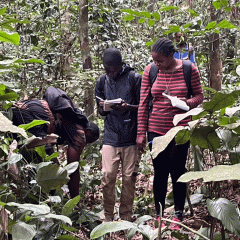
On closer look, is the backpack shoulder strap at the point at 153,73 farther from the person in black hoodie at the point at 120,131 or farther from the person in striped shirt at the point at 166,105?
the person in black hoodie at the point at 120,131

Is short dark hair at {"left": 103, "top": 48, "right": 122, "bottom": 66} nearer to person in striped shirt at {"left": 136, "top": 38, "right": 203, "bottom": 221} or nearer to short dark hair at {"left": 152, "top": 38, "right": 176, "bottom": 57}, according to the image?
person in striped shirt at {"left": 136, "top": 38, "right": 203, "bottom": 221}

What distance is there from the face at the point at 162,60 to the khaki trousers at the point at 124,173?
852 millimetres

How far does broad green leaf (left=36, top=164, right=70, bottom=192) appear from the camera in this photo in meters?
2.57

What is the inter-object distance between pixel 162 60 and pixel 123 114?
710 mm

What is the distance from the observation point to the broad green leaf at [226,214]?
1.80m

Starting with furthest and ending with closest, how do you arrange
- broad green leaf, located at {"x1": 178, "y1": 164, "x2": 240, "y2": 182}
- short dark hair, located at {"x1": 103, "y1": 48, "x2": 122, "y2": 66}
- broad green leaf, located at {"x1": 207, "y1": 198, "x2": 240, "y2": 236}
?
short dark hair, located at {"x1": 103, "y1": 48, "x2": 122, "y2": 66}, broad green leaf, located at {"x1": 207, "y1": 198, "x2": 240, "y2": 236}, broad green leaf, located at {"x1": 178, "y1": 164, "x2": 240, "y2": 182}

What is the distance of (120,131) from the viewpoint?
3795 mm

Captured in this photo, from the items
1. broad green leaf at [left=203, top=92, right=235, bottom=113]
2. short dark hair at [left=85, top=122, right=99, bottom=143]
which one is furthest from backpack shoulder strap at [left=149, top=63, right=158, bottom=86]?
broad green leaf at [left=203, top=92, right=235, bottom=113]

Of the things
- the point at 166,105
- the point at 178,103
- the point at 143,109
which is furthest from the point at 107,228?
the point at 143,109

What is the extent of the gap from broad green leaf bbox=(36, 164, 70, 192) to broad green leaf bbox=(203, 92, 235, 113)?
1.22 metres

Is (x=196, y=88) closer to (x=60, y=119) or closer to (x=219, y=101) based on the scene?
(x=60, y=119)

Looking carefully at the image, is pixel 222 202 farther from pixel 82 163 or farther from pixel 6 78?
pixel 6 78

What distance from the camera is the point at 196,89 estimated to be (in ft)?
11.4

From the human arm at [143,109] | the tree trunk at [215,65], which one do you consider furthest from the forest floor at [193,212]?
the tree trunk at [215,65]
